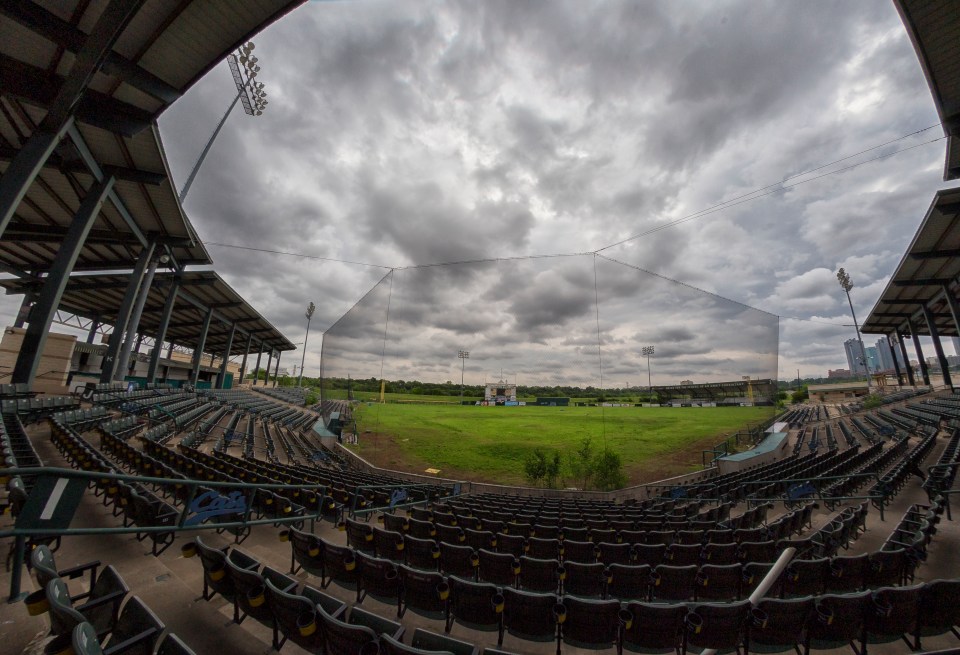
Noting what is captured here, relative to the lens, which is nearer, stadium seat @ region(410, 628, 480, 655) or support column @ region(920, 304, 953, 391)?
stadium seat @ region(410, 628, 480, 655)

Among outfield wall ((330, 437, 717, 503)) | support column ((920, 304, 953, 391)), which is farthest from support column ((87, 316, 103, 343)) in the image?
support column ((920, 304, 953, 391))

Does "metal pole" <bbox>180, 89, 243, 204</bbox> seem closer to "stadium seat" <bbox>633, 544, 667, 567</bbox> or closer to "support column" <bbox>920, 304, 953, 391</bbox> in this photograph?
"stadium seat" <bbox>633, 544, 667, 567</bbox>

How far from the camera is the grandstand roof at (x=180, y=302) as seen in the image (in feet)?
101

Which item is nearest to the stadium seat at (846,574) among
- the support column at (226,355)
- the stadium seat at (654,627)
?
the stadium seat at (654,627)

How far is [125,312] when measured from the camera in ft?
67.5

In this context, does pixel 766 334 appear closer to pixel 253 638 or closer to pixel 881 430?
pixel 881 430

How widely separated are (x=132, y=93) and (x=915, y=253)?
44831 millimetres

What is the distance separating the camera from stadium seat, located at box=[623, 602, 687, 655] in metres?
3.03

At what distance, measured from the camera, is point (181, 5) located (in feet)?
30.3

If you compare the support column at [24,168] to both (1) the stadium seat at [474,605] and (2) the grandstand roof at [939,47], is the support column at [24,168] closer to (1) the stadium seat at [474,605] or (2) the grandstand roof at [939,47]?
(1) the stadium seat at [474,605]

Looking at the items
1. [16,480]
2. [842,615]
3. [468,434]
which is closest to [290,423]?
[468,434]

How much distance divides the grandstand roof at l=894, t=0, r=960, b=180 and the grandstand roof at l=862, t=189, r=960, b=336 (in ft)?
37.2

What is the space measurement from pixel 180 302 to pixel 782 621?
166ft

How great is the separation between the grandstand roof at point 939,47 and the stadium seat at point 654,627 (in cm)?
1497
